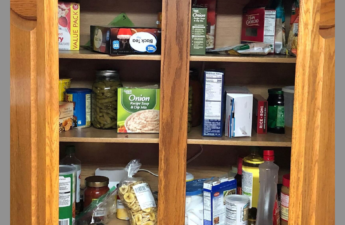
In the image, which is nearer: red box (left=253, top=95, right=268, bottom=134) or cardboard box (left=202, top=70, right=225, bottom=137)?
cardboard box (left=202, top=70, right=225, bottom=137)

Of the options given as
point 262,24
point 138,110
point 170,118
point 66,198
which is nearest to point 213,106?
point 170,118

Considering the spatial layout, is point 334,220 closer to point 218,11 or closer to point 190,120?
point 190,120

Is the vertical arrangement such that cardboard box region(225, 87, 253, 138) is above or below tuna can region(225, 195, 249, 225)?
above

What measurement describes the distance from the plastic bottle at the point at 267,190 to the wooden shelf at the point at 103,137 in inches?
19.8

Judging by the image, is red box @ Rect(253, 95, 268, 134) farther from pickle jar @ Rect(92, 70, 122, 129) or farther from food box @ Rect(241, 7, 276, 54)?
pickle jar @ Rect(92, 70, 122, 129)

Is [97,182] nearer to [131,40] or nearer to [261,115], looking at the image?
[131,40]

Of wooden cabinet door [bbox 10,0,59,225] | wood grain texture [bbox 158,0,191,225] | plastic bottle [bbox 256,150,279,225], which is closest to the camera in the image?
wooden cabinet door [bbox 10,0,59,225]

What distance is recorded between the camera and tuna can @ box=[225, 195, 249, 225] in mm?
2342

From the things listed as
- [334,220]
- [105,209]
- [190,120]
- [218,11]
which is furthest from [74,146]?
[334,220]

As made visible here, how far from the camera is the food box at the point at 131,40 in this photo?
2.28 m

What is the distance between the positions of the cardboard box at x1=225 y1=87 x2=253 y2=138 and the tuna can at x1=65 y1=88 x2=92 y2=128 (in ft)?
2.10

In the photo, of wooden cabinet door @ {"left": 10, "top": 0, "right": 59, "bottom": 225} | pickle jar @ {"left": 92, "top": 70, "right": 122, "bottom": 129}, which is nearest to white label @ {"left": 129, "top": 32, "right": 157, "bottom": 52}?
pickle jar @ {"left": 92, "top": 70, "right": 122, "bottom": 129}

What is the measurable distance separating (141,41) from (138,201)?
2.24ft

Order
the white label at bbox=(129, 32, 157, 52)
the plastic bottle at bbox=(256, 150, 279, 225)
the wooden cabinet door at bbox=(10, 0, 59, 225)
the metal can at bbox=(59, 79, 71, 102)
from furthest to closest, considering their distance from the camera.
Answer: the metal can at bbox=(59, 79, 71, 102), the plastic bottle at bbox=(256, 150, 279, 225), the white label at bbox=(129, 32, 157, 52), the wooden cabinet door at bbox=(10, 0, 59, 225)
